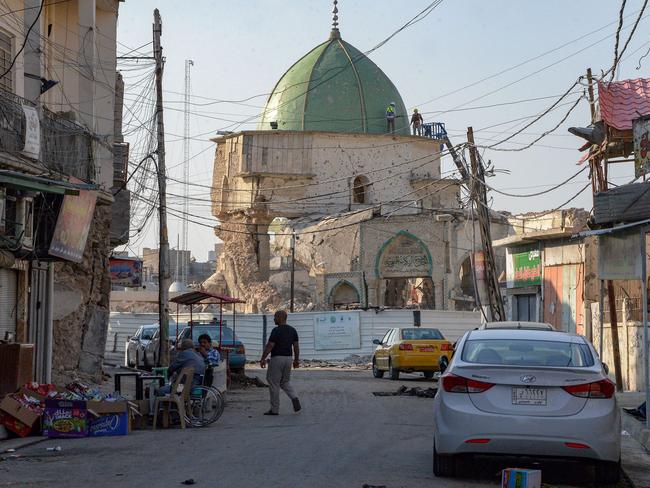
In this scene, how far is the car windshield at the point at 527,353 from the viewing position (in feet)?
34.4

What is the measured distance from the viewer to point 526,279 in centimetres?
3628

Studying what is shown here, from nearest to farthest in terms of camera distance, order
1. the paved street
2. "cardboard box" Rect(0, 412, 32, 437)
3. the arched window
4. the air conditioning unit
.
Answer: the paved street < "cardboard box" Rect(0, 412, 32, 437) < the air conditioning unit < the arched window

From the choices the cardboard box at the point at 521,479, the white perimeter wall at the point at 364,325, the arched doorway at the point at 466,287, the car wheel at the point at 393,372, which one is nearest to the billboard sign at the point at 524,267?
the white perimeter wall at the point at 364,325

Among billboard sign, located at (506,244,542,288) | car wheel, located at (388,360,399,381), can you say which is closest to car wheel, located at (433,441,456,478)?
car wheel, located at (388,360,399,381)

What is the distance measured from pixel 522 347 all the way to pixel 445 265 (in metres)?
42.9

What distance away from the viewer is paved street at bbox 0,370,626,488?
10.0m

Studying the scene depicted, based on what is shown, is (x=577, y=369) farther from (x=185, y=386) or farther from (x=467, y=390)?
(x=185, y=386)

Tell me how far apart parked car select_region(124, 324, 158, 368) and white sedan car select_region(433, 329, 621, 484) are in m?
24.5

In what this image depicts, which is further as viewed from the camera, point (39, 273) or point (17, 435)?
point (39, 273)

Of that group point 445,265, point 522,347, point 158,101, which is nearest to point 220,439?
point 522,347

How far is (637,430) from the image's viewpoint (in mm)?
15031

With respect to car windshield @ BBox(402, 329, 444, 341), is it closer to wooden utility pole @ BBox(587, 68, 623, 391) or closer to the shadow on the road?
wooden utility pole @ BBox(587, 68, 623, 391)

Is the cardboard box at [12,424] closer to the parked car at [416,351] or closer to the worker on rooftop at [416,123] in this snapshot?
the parked car at [416,351]

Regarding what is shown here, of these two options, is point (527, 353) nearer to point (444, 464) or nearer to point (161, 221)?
point (444, 464)
